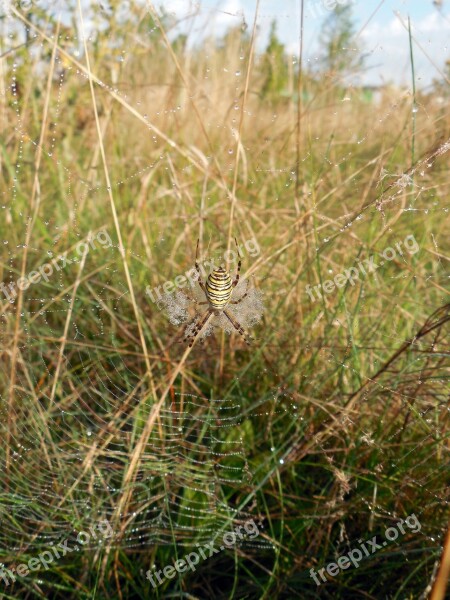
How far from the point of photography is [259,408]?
3.34ft

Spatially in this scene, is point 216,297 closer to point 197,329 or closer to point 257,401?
point 197,329

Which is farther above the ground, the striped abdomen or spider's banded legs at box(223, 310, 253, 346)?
the striped abdomen

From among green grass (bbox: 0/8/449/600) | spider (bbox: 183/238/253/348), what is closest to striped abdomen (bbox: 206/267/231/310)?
spider (bbox: 183/238/253/348)

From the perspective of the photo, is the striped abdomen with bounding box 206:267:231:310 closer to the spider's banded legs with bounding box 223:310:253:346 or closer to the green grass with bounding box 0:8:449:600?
the spider's banded legs with bounding box 223:310:253:346

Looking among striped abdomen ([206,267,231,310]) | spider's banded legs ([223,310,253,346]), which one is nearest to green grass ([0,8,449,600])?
spider's banded legs ([223,310,253,346])

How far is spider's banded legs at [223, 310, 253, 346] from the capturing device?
35.6 inches

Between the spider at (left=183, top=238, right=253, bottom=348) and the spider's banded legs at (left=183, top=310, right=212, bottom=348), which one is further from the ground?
the spider at (left=183, top=238, right=253, bottom=348)

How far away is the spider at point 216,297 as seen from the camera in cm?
81

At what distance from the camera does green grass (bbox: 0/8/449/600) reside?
2.92 feet

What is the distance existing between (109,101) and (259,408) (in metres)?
0.84

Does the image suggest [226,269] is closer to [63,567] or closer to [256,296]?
[256,296]

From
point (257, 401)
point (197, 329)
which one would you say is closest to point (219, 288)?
point (197, 329)

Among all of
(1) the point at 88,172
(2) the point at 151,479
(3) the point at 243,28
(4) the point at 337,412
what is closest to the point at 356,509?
(4) the point at 337,412

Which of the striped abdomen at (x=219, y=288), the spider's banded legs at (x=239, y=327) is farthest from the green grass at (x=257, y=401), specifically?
the striped abdomen at (x=219, y=288)
